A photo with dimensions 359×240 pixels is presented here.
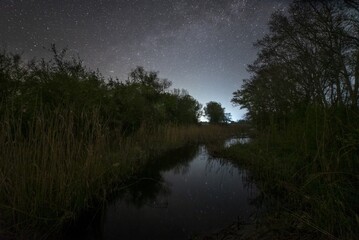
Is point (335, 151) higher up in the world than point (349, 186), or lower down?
higher up

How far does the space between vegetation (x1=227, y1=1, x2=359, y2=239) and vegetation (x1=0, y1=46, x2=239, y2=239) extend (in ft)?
9.24

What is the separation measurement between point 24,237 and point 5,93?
3.75 meters

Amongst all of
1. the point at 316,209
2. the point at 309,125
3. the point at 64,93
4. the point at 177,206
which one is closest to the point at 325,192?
the point at 316,209

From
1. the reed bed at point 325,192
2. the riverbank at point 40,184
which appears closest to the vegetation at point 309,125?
the reed bed at point 325,192

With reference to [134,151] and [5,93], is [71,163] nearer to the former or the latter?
[5,93]

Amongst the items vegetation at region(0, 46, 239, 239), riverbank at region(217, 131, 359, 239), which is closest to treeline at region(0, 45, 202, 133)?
vegetation at region(0, 46, 239, 239)

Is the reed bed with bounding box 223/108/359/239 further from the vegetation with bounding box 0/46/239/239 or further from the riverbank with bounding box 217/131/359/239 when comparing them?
the vegetation with bounding box 0/46/239/239

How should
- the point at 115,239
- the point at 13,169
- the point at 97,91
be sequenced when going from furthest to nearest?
1. the point at 97,91
2. the point at 115,239
3. the point at 13,169

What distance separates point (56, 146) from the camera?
3387 mm

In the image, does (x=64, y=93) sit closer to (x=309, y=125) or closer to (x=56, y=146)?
(x=56, y=146)

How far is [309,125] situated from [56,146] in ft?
13.8

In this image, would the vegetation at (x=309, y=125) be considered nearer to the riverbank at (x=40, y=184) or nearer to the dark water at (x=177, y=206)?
the dark water at (x=177, y=206)

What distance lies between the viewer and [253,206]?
4.21 m

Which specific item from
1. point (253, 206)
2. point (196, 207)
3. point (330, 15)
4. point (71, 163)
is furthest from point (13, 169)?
point (330, 15)
